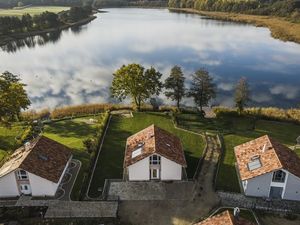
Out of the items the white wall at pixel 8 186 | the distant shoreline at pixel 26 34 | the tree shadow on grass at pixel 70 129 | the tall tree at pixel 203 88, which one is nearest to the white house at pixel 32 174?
the white wall at pixel 8 186

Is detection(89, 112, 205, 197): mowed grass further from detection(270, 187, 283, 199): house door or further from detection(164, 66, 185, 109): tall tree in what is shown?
detection(270, 187, 283, 199): house door

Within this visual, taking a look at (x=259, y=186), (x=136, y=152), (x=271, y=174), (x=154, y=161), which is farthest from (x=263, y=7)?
(x=154, y=161)

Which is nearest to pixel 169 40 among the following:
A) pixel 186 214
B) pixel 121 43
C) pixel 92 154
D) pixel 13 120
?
pixel 121 43

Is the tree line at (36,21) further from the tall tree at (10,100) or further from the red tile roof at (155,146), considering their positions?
the red tile roof at (155,146)

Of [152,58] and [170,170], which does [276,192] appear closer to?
[170,170]

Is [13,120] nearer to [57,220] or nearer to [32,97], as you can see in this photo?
[32,97]
